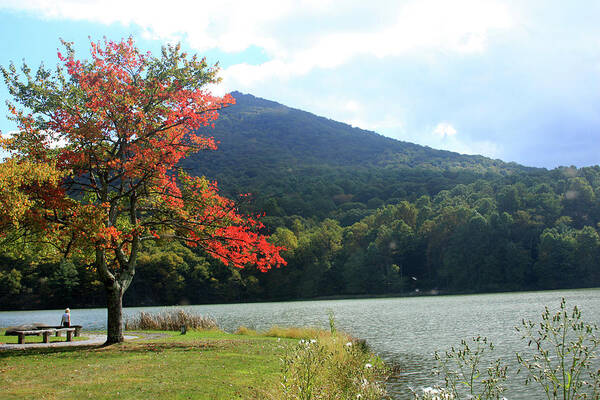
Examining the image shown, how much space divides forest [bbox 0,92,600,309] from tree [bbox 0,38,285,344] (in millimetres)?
44344

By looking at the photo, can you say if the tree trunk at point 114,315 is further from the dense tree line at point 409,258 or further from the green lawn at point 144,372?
the dense tree line at point 409,258

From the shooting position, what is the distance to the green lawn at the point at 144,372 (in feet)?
33.0

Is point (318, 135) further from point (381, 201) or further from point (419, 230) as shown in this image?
point (419, 230)

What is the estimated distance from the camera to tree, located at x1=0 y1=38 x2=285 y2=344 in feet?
53.5

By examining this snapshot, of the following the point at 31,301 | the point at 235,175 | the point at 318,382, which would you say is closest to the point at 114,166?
the point at 318,382

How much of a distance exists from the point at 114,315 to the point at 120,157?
18.5 ft

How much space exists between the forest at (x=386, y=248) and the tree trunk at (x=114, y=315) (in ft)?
148

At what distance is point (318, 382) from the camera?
893 centimetres

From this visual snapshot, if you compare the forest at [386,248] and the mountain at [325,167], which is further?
the mountain at [325,167]

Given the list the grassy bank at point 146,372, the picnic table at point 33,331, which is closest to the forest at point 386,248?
the picnic table at point 33,331

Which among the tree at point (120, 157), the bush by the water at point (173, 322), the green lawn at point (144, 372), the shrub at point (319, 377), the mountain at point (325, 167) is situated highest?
the mountain at point (325, 167)

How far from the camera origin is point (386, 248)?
95062 millimetres

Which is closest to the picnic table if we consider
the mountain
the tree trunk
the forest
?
the tree trunk

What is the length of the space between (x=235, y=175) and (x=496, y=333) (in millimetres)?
116076
